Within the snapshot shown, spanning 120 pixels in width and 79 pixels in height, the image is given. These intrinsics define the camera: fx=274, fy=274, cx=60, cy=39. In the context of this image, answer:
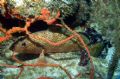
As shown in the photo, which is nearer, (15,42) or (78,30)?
(15,42)

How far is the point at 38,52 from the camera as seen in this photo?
5262 millimetres

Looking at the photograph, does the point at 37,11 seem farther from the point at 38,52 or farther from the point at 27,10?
the point at 38,52

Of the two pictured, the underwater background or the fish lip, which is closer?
the underwater background

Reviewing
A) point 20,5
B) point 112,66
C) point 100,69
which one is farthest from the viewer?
point 100,69

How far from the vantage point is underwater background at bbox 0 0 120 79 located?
14.6 feet

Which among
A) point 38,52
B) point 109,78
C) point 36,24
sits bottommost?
point 109,78

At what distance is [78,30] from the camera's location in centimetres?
560

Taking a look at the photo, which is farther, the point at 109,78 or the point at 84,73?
the point at 84,73

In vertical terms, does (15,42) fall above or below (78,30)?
below

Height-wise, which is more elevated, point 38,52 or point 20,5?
point 20,5

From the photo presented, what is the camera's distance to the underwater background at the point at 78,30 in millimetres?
4465

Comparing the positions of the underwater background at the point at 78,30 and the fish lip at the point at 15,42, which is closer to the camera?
the underwater background at the point at 78,30

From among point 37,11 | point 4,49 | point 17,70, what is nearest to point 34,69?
point 17,70

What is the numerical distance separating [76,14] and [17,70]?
5.20ft
